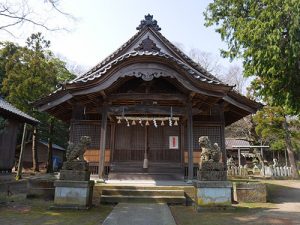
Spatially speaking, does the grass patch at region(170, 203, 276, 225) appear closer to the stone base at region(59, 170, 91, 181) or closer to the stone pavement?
the stone pavement

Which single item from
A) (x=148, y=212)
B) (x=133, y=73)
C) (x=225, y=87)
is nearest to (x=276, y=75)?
(x=225, y=87)

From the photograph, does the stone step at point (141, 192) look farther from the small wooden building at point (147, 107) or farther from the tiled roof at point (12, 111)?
the tiled roof at point (12, 111)

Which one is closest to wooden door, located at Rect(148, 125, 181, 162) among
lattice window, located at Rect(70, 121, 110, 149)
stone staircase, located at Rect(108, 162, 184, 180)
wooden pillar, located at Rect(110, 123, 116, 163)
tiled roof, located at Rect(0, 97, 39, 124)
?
stone staircase, located at Rect(108, 162, 184, 180)

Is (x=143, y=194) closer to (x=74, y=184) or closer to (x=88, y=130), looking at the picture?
(x=74, y=184)

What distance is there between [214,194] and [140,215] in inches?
94.4

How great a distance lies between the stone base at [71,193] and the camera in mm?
7945

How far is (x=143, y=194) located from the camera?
29.4 ft

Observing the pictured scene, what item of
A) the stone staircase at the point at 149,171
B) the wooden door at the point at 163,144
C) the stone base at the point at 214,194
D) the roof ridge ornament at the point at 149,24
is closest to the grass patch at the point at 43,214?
the stone base at the point at 214,194

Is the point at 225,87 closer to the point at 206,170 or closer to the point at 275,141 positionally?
the point at 206,170

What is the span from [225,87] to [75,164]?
19.0 feet

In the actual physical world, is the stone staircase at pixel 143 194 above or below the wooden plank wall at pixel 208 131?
below

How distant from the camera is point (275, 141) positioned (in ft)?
104

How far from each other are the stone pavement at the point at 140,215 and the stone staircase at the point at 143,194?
495 mm

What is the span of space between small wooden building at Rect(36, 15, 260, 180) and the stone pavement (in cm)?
260
